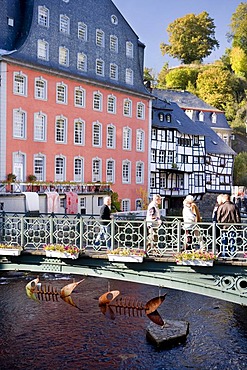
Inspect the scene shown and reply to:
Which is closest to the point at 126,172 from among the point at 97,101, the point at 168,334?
the point at 97,101

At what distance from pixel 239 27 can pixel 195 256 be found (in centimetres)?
7877

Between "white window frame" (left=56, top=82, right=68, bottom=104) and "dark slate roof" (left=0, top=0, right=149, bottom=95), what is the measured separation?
110cm

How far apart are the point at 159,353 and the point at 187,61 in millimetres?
76666

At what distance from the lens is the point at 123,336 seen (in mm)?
19234

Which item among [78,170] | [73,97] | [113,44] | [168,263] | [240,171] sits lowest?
[168,263]

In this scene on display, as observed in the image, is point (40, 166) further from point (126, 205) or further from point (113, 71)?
point (113, 71)

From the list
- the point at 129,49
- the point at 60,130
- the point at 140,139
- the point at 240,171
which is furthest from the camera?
the point at 240,171

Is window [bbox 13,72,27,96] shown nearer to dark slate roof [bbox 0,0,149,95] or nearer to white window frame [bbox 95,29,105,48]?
dark slate roof [bbox 0,0,149,95]

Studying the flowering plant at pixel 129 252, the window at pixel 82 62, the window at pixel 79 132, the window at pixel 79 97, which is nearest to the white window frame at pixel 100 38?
the window at pixel 82 62

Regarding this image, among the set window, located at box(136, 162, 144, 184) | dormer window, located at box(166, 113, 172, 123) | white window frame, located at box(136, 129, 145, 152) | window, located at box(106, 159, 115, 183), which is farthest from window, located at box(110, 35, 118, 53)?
window, located at box(136, 162, 144, 184)

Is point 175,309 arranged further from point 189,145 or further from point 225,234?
point 189,145

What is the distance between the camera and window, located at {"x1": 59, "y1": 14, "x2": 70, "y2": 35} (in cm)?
Answer: 4059

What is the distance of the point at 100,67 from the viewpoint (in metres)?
44.0

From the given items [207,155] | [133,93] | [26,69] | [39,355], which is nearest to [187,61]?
[207,155]
